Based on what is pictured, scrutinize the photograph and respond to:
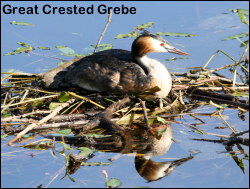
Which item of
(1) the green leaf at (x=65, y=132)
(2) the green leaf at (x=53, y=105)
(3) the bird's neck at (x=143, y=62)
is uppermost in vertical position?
(3) the bird's neck at (x=143, y=62)

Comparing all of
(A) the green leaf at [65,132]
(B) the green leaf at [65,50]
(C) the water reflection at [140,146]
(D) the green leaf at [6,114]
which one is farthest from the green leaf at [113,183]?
(B) the green leaf at [65,50]

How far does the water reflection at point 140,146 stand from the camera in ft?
19.8

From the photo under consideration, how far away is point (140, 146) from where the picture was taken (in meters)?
6.48

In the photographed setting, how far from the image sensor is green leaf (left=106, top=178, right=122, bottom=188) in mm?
5676

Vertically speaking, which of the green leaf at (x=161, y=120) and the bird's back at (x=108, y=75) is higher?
the bird's back at (x=108, y=75)

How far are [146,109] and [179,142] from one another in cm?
83

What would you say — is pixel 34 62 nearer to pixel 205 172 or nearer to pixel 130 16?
pixel 130 16

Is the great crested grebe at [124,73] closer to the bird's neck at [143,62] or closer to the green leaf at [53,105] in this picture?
the bird's neck at [143,62]

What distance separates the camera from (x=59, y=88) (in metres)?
7.68

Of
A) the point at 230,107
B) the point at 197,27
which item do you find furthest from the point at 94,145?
the point at 197,27

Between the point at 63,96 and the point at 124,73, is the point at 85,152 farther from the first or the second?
the point at 124,73

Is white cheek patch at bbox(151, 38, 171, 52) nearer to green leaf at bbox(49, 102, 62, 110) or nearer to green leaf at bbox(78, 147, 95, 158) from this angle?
green leaf at bbox(49, 102, 62, 110)

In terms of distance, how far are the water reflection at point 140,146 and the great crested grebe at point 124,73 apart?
649 millimetres

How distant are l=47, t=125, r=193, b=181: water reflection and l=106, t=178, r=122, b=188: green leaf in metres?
0.30
